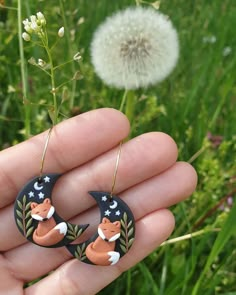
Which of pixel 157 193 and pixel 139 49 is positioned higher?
pixel 139 49

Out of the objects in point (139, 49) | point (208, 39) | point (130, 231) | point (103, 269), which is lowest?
point (103, 269)

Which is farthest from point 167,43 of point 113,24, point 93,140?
point 93,140

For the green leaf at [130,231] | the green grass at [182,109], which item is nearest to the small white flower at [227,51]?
the green grass at [182,109]

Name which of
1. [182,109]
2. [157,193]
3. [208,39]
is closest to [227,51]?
[208,39]

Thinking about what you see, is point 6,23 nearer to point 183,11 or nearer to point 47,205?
point 47,205

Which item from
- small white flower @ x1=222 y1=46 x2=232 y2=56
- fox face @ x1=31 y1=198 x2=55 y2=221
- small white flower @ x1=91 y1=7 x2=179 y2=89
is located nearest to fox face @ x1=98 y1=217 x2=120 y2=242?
fox face @ x1=31 y1=198 x2=55 y2=221

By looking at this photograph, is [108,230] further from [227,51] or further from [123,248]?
[227,51]

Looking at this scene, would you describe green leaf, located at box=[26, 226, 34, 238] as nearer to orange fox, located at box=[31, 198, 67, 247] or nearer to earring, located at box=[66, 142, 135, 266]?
orange fox, located at box=[31, 198, 67, 247]
